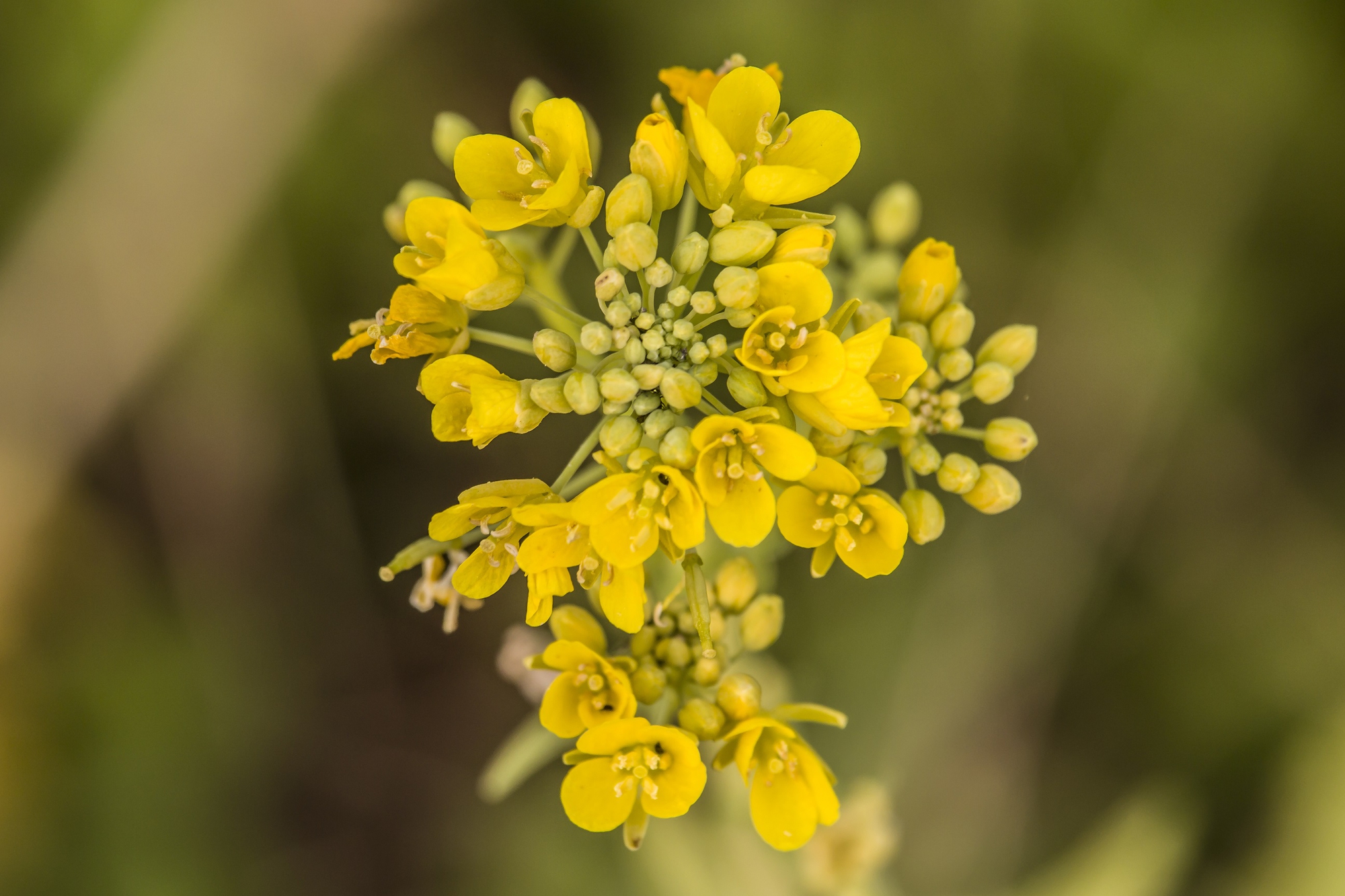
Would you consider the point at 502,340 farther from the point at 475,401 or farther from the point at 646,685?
the point at 646,685

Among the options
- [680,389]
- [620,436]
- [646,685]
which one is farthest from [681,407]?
[646,685]

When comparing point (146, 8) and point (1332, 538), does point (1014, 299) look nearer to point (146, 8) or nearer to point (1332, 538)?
point (1332, 538)

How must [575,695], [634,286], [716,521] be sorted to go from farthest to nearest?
[634,286] → [575,695] → [716,521]

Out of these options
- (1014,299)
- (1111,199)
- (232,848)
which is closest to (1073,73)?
(1111,199)

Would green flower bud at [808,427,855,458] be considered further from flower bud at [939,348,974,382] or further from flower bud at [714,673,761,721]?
flower bud at [714,673,761,721]

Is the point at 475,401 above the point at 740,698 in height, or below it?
above

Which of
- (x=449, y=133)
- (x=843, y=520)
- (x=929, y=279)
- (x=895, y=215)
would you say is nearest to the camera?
(x=843, y=520)
